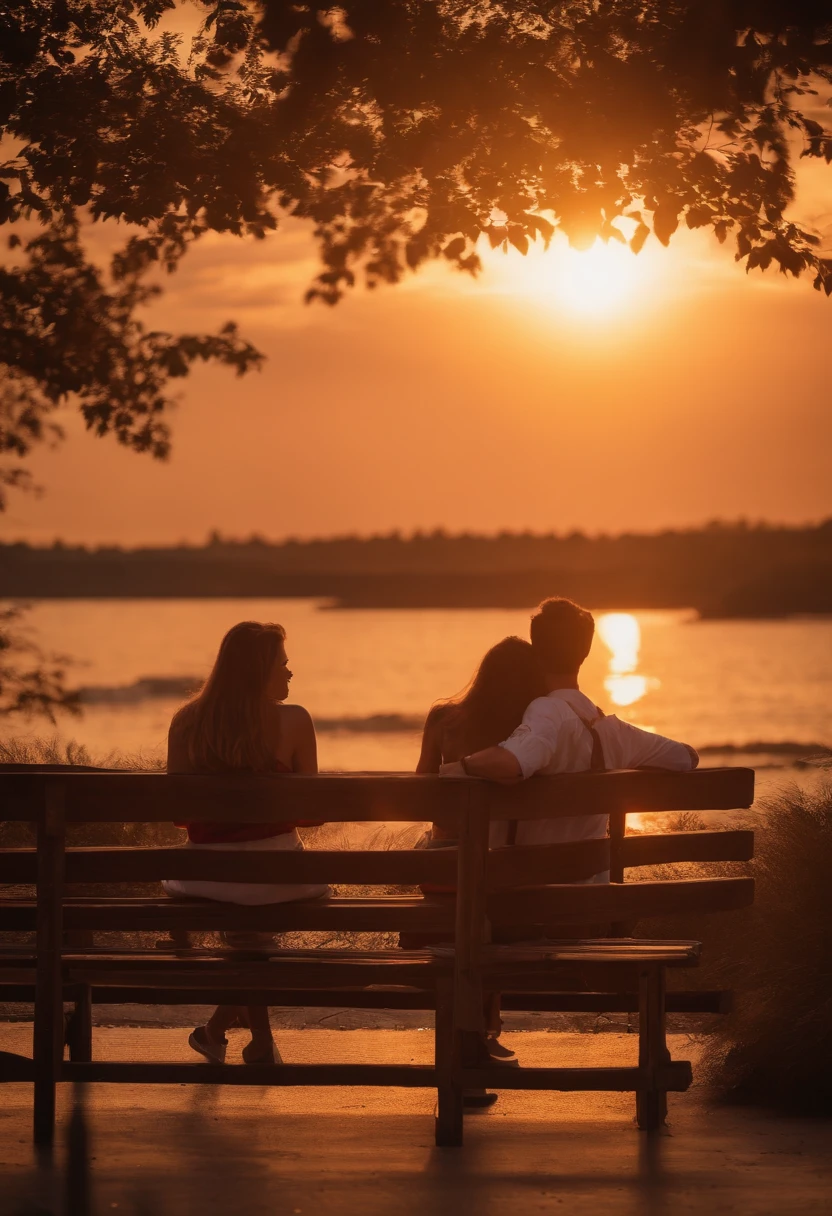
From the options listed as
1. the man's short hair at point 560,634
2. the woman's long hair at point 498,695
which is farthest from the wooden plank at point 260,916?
the man's short hair at point 560,634

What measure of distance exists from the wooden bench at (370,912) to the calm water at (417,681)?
6.56m

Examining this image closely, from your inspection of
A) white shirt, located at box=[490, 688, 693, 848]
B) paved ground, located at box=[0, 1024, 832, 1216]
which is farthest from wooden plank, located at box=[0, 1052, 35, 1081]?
white shirt, located at box=[490, 688, 693, 848]

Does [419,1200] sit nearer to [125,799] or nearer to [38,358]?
[125,799]

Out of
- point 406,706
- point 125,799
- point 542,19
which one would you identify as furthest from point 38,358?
point 406,706

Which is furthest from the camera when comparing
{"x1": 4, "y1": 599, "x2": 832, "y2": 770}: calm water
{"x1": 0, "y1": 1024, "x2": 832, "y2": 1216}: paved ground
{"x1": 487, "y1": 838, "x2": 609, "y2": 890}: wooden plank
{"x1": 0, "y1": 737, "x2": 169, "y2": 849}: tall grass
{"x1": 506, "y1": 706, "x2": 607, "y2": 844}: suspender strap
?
{"x1": 4, "y1": 599, "x2": 832, "y2": 770}: calm water

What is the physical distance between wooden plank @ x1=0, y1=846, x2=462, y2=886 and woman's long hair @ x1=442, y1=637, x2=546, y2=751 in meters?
0.67

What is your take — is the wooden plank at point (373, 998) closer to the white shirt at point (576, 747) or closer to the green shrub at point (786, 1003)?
the green shrub at point (786, 1003)

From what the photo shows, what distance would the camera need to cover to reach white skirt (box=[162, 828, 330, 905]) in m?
5.49

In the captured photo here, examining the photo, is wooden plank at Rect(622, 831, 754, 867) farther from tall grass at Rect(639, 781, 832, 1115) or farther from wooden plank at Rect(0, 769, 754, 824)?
wooden plank at Rect(0, 769, 754, 824)

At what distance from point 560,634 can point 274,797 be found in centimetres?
111

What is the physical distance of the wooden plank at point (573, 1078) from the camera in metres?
5.14

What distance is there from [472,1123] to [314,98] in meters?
4.45

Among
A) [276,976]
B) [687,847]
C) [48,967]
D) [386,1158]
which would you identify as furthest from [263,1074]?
[687,847]

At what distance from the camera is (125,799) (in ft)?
16.7
